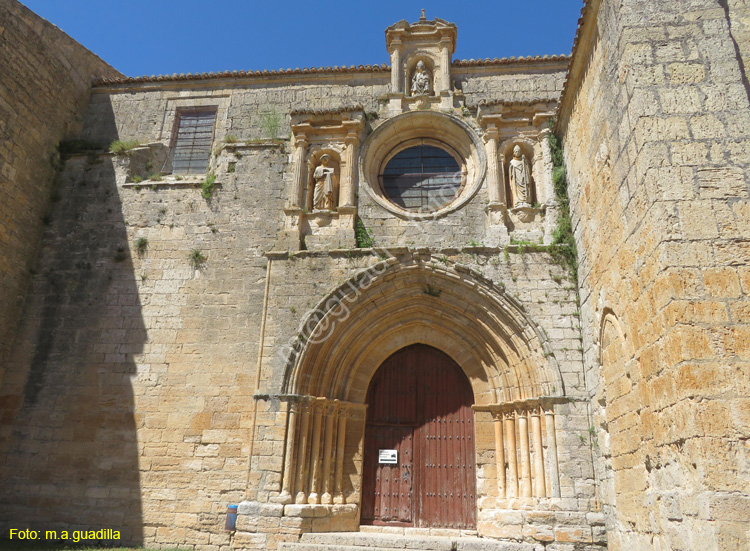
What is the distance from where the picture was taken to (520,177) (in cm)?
820

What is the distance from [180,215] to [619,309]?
21.0 feet

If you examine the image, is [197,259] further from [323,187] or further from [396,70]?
[396,70]

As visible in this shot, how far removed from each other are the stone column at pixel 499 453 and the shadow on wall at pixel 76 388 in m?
4.65

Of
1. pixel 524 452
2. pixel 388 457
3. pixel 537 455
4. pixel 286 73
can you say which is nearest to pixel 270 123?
pixel 286 73

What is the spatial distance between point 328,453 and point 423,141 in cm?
500

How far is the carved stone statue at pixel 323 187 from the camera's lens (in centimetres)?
843

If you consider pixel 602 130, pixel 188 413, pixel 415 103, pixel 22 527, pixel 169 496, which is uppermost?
pixel 415 103

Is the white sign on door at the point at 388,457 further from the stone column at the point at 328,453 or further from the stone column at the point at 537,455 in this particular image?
the stone column at the point at 537,455

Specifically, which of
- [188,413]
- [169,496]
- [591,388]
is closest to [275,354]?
[188,413]

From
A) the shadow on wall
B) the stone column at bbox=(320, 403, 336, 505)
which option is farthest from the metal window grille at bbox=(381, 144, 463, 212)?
the shadow on wall

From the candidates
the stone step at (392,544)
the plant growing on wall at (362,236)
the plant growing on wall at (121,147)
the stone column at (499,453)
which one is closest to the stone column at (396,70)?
the plant growing on wall at (362,236)

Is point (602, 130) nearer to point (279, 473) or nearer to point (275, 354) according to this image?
point (275, 354)

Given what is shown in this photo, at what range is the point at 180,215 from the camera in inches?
344

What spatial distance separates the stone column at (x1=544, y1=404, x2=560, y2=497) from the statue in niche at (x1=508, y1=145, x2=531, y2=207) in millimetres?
2930
